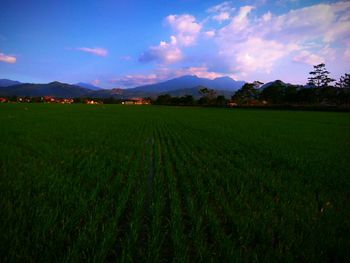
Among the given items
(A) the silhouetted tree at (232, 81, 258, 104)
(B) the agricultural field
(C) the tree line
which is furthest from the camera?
(A) the silhouetted tree at (232, 81, 258, 104)

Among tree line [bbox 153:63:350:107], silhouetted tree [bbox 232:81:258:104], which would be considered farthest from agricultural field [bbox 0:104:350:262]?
silhouetted tree [bbox 232:81:258:104]

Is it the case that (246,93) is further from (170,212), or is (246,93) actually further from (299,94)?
(170,212)

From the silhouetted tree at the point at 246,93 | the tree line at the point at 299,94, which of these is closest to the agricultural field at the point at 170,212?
the tree line at the point at 299,94

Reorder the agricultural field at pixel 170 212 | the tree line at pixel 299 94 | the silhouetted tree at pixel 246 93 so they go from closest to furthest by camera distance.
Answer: the agricultural field at pixel 170 212 < the tree line at pixel 299 94 < the silhouetted tree at pixel 246 93

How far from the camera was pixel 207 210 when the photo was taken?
4281mm

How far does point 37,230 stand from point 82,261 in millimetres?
1091

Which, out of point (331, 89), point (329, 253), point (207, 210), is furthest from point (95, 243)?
point (331, 89)

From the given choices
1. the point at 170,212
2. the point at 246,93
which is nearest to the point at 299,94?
the point at 246,93

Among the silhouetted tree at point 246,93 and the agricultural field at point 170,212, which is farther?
the silhouetted tree at point 246,93

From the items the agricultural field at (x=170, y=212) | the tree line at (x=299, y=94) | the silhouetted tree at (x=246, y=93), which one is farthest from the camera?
the silhouetted tree at (x=246, y=93)

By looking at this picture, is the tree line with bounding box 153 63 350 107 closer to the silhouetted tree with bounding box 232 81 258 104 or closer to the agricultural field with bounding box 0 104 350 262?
the silhouetted tree with bounding box 232 81 258 104

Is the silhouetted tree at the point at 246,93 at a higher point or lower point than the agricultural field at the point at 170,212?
higher

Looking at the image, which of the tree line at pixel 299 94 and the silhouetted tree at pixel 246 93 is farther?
the silhouetted tree at pixel 246 93

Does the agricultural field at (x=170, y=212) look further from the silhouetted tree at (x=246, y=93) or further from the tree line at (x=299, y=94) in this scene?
the silhouetted tree at (x=246, y=93)
